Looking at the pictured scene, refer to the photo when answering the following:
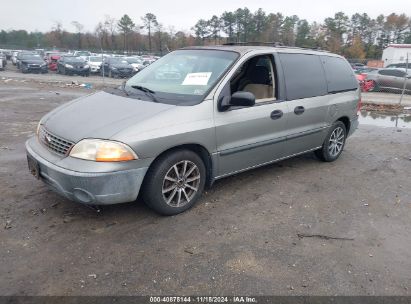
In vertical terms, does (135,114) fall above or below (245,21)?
below

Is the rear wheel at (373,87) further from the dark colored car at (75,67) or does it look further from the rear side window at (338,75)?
the dark colored car at (75,67)

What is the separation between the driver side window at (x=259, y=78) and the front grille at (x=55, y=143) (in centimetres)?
211

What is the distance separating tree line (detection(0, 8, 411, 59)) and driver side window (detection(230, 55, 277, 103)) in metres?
60.7

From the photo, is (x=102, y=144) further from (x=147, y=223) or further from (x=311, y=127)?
(x=311, y=127)

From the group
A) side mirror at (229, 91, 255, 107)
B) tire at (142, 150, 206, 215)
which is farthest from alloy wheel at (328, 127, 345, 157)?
tire at (142, 150, 206, 215)

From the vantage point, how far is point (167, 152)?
3705mm

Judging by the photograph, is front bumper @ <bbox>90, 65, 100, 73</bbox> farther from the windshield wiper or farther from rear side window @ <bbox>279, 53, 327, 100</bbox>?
the windshield wiper

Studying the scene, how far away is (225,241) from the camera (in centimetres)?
349

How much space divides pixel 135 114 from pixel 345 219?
100.0 inches

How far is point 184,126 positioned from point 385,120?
9.01 m

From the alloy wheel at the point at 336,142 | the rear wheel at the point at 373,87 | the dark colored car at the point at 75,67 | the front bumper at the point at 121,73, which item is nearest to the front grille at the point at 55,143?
the alloy wheel at the point at 336,142

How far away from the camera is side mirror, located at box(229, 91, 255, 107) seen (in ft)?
13.1

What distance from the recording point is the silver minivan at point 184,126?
3.38 meters

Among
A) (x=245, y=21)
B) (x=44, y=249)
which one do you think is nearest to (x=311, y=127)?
(x=44, y=249)
